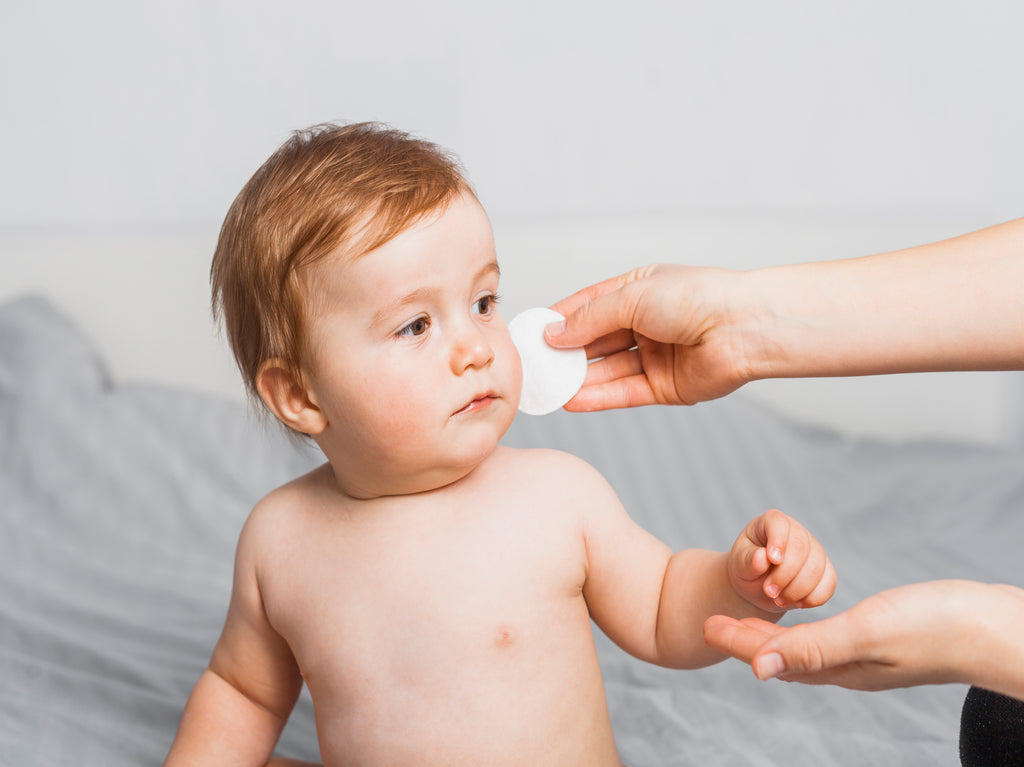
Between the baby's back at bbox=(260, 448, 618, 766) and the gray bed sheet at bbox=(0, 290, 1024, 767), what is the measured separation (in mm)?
395

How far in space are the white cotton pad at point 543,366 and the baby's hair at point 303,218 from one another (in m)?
0.22

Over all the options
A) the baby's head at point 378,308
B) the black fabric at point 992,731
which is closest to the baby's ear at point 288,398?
the baby's head at point 378,308

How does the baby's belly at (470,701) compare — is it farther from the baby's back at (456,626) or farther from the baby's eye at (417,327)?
the baby's eye at (417,327)

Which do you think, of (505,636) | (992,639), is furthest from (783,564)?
(505,636)

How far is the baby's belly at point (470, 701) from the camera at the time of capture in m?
0.94

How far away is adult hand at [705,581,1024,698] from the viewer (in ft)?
2.29

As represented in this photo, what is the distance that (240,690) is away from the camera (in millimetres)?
1108

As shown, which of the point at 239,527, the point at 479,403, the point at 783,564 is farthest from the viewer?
the point at 239,527

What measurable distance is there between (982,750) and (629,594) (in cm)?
35

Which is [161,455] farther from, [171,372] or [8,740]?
[8,740]

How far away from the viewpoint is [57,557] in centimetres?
176

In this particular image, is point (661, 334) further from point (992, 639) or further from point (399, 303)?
point (992, 639)

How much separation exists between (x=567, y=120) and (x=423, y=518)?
4.78 feet

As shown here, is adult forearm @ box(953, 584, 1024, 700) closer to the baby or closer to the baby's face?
the baby
